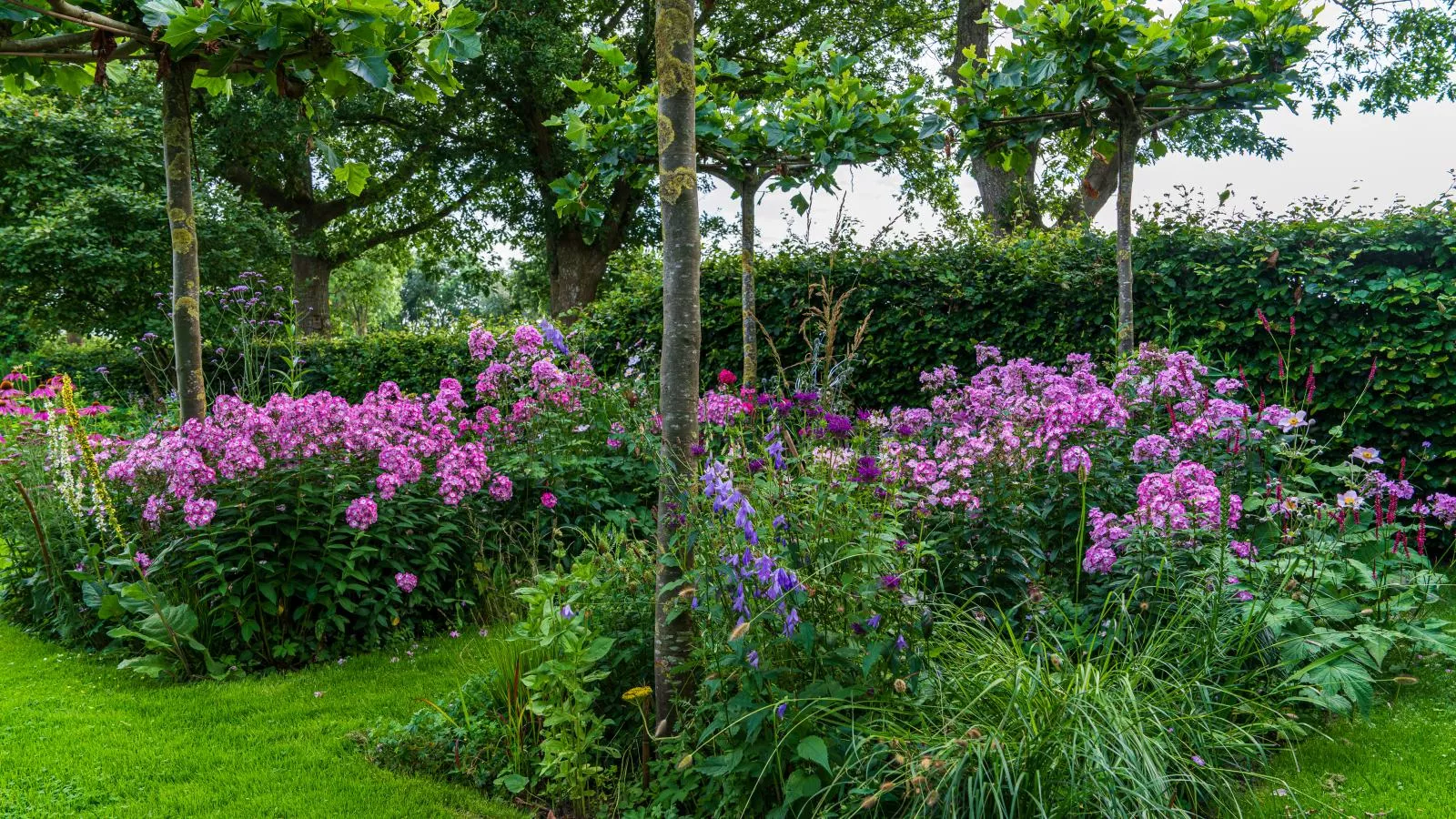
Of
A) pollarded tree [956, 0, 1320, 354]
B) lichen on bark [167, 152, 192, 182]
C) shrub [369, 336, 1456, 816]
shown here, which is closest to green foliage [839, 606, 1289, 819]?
shrub [369, 336, 1456, 816]

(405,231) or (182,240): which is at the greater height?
(405,231)

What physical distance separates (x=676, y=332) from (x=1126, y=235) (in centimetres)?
371

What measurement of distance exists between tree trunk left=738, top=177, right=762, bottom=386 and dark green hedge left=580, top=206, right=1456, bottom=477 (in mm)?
414

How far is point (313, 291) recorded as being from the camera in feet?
57.8

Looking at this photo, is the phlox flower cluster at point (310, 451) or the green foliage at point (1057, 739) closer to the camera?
the green foliage at point (1057, 739)

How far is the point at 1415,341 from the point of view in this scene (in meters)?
5.05

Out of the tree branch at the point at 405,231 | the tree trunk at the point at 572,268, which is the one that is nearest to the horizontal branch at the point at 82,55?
the tree trunk at the point at 572,268

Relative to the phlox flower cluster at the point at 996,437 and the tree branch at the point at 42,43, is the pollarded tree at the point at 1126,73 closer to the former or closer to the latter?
the phlox flower cluster at the point at 996,437

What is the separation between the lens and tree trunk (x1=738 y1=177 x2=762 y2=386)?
628 centimetres

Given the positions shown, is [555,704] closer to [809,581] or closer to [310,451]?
[809,581]

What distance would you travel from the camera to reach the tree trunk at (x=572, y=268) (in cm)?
1554

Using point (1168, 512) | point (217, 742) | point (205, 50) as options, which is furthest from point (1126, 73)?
point (217, 742)

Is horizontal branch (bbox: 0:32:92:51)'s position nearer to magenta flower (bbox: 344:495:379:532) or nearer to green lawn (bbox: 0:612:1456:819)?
magenta flower (bbox: 344:495:379:532)

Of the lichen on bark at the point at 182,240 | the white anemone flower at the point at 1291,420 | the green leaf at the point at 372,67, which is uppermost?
the green leaf at the point at 372,67
